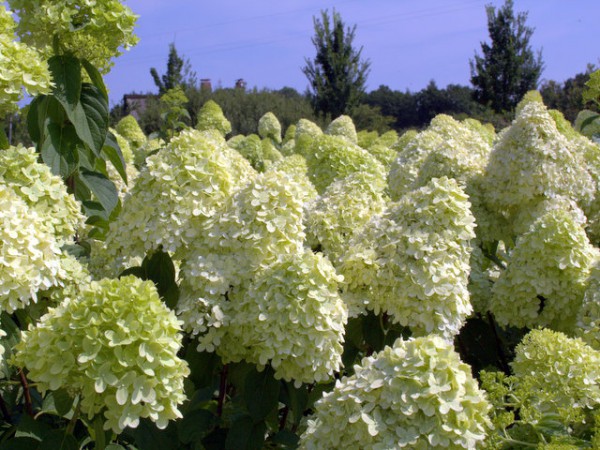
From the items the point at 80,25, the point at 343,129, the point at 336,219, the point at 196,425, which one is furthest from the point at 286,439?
the point at 343,129

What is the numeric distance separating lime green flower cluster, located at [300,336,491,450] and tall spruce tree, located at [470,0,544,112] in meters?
28.8

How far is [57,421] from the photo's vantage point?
241 centimetres

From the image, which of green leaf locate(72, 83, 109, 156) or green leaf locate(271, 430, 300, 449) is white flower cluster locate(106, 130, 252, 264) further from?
green leaf locate(271, 430, 300, 449)

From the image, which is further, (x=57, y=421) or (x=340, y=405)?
(x=57, y=421)

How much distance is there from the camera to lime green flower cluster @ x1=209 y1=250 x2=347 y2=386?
200cm

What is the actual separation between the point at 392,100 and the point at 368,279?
64.7m

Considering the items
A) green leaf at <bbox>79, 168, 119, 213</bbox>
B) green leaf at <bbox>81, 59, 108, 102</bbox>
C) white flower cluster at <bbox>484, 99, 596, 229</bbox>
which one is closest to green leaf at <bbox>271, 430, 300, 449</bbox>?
green leaf at <bbox>79, 168, 119, 213</bbox>

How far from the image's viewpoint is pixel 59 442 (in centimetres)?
190

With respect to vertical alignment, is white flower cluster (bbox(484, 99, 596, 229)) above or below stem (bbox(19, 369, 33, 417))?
above

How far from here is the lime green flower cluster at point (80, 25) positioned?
268 cm

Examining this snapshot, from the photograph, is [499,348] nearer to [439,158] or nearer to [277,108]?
[439,158]

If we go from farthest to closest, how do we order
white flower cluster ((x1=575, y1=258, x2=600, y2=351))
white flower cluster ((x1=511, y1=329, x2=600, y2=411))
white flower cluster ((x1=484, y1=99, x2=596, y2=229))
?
white flower cluster ((x1=484, y1=99, x2=596, y2=229)) < white flower cluster ((x1=575, y1=258, x2=600, y2=351)) < white flower cluster ((x1=511, y1=329, x2=600, y2=411))

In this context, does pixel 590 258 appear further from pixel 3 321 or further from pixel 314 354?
pixel 3 321

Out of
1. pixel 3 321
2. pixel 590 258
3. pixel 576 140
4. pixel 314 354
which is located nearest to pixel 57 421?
pixel 3 321
